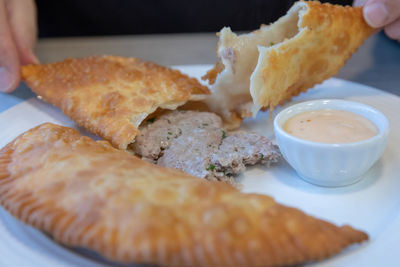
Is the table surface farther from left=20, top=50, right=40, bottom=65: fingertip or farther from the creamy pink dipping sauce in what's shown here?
the creamy pink dipping sauce

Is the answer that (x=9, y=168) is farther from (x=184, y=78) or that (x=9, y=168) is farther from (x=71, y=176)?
(x=184, y=78)

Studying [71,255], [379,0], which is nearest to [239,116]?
[379,0]

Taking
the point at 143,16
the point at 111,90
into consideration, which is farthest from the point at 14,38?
the point at 143,16

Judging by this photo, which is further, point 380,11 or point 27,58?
point 27,58

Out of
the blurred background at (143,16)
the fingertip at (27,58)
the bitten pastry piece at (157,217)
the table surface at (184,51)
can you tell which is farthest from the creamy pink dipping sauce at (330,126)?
the blurred background at (143,16)

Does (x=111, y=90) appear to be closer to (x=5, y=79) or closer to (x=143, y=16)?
(x=5, y=79)

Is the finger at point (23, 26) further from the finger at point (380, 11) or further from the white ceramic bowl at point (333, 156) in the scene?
the finger at point (380, 11)

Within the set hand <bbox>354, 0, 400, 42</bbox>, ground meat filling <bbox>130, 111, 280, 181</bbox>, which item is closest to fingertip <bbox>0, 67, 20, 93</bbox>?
ground meat filling <bbox>130, 111, 280, 181</bbox>
